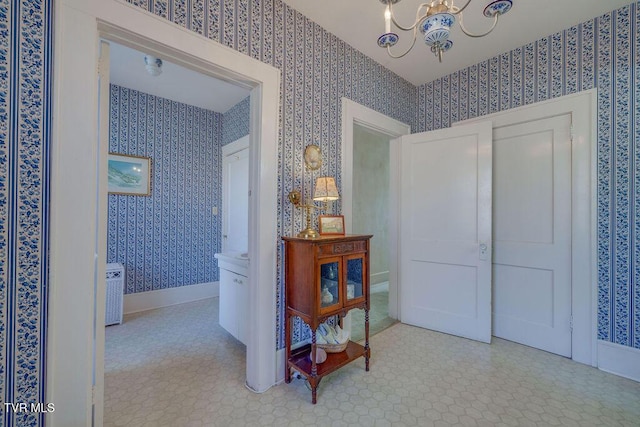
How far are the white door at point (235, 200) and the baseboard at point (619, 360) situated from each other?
352 cm

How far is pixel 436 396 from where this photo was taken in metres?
1.76

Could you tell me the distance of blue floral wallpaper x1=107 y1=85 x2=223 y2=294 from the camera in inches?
130

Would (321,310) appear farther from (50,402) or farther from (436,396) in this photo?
(50,402)

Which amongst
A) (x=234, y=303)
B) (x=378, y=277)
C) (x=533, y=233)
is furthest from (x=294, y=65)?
(x=378, y=277)

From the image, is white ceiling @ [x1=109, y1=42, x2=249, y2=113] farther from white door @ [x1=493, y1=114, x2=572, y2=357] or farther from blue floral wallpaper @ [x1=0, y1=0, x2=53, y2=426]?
white door @ [x1=493, y1=114, x2=572, y2=357]

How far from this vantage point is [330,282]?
1.86m

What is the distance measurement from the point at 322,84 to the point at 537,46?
1.99 meters

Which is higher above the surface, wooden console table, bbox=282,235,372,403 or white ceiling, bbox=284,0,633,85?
white ceiling, bbox=284,0,633,85

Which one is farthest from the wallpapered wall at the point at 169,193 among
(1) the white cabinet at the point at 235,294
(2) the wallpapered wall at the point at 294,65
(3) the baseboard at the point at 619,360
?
(3) the baseboard at the point at 619,360

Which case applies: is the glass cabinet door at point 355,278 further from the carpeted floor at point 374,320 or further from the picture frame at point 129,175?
the picture frame at point 129,175

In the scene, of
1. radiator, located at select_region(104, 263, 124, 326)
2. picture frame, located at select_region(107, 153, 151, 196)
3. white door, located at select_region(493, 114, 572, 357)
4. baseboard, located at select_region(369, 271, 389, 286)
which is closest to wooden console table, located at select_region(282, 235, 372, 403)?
white door, located at select_region(493, 114, 572, 357)

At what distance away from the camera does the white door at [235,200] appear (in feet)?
11.8

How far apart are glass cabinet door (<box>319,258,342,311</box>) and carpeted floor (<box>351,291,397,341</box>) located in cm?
99

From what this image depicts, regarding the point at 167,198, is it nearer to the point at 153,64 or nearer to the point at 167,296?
the point at 167,296
